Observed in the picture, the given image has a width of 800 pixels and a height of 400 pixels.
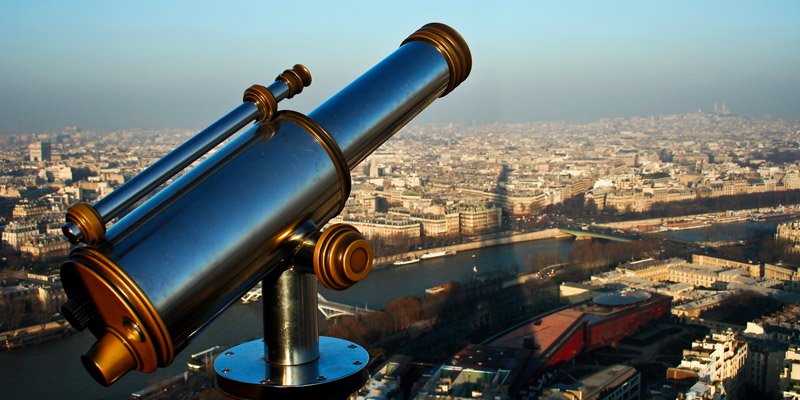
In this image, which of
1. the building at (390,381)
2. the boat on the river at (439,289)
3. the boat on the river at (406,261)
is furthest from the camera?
the boat on the river at (406,261)

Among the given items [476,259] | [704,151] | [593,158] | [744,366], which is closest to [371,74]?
[744,366]

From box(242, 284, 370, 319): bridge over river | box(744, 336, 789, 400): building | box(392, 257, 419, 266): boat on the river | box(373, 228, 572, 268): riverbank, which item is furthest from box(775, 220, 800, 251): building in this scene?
box(242, 284, 370, 319): bridge over river

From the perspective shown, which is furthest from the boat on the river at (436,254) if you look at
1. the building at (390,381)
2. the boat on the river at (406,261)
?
the building at (390,381)

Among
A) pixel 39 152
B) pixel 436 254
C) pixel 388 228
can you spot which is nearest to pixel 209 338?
pixel 436 254

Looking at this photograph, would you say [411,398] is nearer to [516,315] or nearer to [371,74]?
[516,315]

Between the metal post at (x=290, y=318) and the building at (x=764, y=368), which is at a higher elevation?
the metal post at (x=290, y=318)

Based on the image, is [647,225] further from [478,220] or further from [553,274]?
[553,274]

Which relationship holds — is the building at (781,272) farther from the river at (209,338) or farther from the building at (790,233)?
the river at (209,338)
